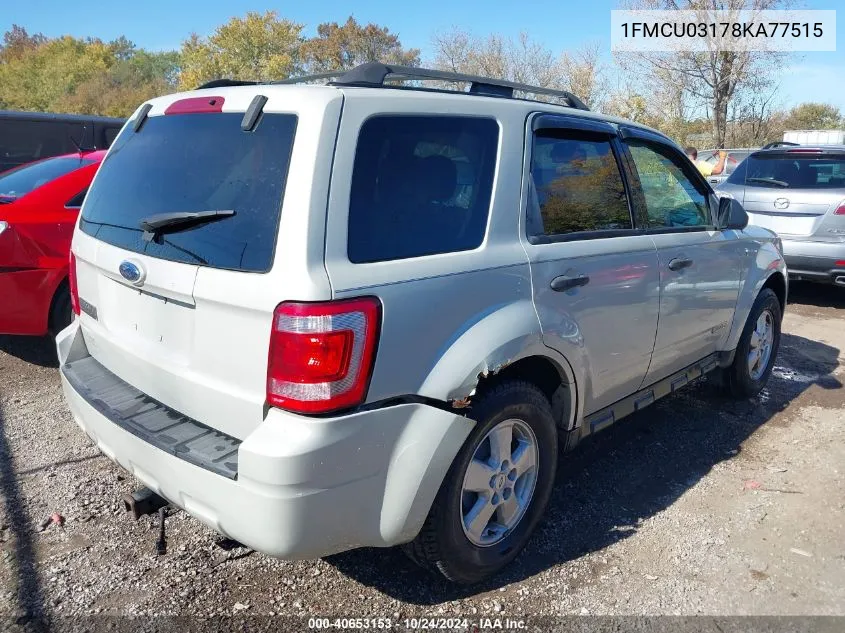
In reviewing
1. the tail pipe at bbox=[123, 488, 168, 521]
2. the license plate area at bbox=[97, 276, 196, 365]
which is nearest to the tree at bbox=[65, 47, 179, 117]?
the license plate area at bbox=[97, 276, 196, 365]

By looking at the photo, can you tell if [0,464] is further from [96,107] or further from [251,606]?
[96,107]

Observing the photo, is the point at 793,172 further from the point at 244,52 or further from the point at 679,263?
the point at 244,52

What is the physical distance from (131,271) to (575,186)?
1.90 meters

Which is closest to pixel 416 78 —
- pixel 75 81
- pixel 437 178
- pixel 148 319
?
pixel 437 178

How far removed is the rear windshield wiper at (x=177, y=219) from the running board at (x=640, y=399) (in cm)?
178

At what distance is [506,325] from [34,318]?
3.68 m

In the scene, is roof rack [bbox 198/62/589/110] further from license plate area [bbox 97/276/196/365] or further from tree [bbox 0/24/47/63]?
tree [bbox 0/24/47/63]

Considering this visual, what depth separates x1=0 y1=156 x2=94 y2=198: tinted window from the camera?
16.8 ft

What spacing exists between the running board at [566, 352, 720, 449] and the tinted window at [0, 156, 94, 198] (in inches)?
168

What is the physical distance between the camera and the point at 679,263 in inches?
139

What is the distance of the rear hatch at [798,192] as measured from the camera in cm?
723

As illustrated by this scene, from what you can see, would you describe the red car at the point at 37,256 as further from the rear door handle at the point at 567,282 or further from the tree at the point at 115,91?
the tree at the point at 115,91

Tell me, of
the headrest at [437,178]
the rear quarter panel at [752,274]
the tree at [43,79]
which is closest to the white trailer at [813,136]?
the rear quarter panel at [752,274]

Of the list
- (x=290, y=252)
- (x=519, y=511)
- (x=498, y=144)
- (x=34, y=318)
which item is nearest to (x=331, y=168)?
(x=290, y=252)
